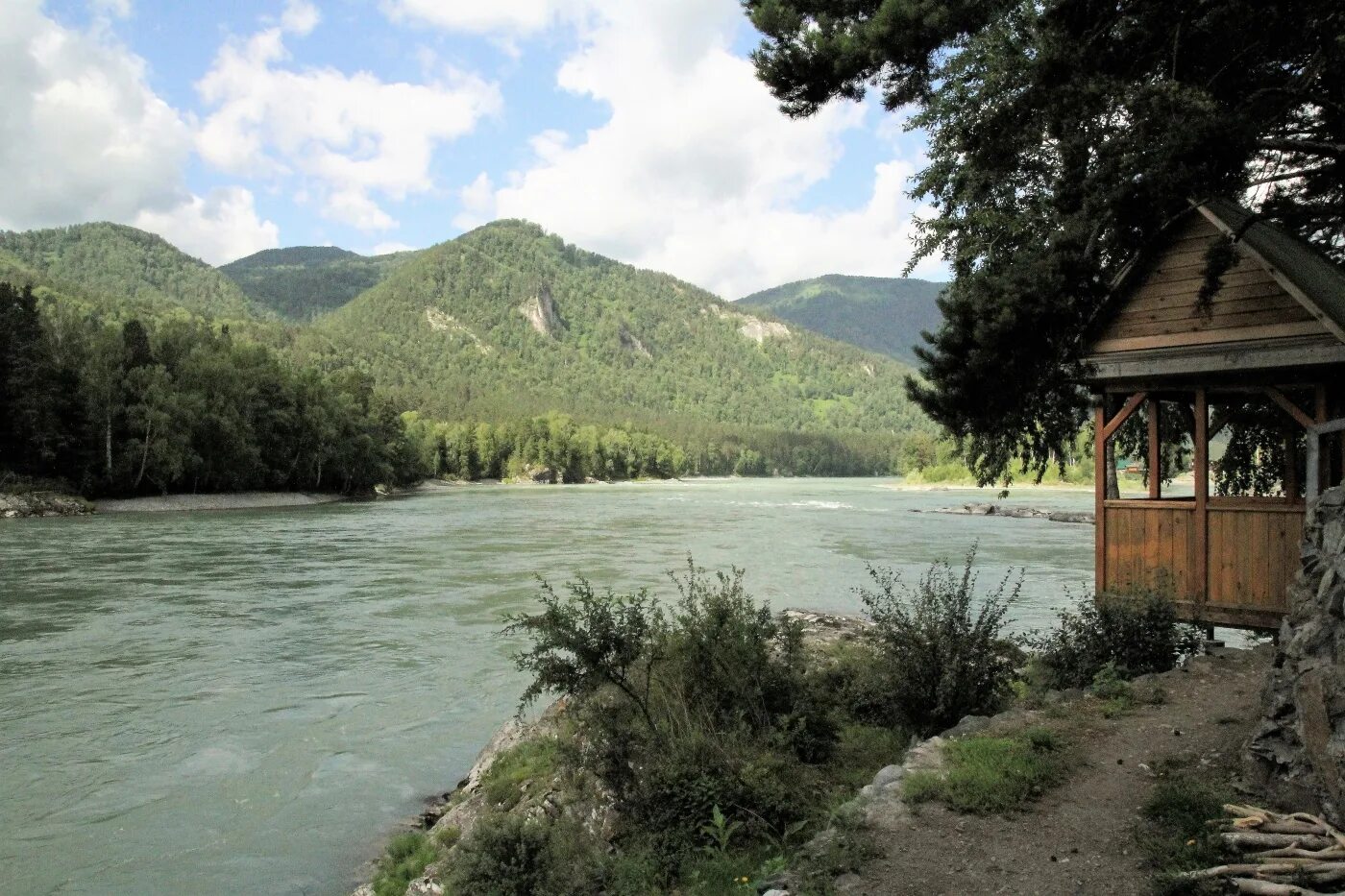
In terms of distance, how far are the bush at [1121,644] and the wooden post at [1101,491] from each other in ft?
4.38

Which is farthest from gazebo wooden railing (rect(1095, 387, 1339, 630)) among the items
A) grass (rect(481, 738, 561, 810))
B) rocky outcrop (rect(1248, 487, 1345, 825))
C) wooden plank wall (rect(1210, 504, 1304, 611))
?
grass (rect(481, 738, 561, 810))

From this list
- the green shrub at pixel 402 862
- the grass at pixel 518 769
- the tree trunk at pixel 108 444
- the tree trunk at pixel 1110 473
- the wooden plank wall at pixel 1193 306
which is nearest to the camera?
the green shrub at pixel 402 862

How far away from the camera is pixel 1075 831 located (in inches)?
210

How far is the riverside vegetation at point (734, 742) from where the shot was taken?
227 inches

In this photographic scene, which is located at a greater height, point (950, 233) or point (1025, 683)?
point (950, 233)

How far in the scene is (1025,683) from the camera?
1015cm

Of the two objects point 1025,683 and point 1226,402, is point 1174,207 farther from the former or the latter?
point 1226,402

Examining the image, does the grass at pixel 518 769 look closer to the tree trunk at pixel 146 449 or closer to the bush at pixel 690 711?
the bush at pixel 690 711

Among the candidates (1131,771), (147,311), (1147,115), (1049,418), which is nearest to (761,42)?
(1147,115)

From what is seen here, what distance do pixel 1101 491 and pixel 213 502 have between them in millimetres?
66995

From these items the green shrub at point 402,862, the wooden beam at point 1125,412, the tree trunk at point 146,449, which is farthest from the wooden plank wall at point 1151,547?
the tree trunk at point 146,449

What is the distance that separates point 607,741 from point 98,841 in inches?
225

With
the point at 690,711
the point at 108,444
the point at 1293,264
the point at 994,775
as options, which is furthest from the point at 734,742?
the point at 108,444

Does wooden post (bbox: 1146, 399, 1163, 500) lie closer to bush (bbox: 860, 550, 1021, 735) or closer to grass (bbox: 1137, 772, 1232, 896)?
bush (bbox: 860, 550, 1021, 735)
